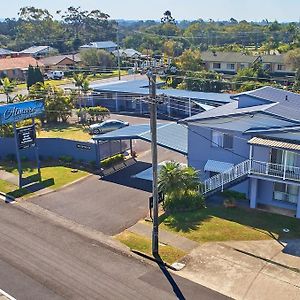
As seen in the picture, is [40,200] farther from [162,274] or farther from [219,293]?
[219,293]

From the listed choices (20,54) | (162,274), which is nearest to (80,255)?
(162,274)

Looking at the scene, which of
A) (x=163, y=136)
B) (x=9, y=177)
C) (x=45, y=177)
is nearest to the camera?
(x=163, y=136)

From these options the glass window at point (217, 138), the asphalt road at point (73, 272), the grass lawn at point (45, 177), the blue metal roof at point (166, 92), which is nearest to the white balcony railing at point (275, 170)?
the glass window at point (217, 138)

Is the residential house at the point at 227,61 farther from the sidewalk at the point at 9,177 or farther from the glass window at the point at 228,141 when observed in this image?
the sidewalk at the point at 9,177

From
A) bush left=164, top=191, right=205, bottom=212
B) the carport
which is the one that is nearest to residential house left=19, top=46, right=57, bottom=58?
the carport

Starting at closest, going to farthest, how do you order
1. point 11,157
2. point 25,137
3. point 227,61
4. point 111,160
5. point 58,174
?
1. point 25,137
2. point 58,174
3. point 111,160
4. point 11,157
5. point 227,61

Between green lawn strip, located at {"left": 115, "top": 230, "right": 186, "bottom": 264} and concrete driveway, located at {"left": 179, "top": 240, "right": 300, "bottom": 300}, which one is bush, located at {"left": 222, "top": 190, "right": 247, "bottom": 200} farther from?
green lawn strip, located at {"left": 115, "top": 230, "right": 186, "bottom": 264}

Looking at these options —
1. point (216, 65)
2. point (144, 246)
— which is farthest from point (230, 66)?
point (144, 246)

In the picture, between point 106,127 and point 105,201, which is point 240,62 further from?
point 105,201
